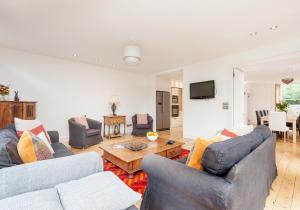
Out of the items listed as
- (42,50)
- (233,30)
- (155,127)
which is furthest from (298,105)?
(42,50)

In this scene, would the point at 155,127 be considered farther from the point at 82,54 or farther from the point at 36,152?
the point at 36,152

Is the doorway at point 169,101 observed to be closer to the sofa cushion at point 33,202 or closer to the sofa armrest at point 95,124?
Answer: the sofa armrest at point 95,124

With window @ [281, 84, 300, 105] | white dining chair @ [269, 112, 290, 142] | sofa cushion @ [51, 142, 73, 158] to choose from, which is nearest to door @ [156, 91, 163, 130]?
white dining chair @ [269, 112, 290, 142]

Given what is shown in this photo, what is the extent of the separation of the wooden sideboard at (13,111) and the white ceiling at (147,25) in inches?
55.5

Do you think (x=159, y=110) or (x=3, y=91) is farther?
(x=159, y=110)

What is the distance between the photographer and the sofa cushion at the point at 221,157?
43.1 inches

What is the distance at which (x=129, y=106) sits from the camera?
6512 millimetres

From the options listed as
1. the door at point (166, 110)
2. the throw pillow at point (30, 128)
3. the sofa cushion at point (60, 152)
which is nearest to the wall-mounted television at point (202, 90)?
the door at point (166, 110)

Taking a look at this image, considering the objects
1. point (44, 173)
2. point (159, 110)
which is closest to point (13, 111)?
point (44, 173)

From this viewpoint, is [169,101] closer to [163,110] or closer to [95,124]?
[163,110]

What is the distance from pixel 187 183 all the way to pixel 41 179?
3.35ft

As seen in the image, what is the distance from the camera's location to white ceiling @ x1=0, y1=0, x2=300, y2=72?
2248mm

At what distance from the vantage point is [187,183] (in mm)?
1203

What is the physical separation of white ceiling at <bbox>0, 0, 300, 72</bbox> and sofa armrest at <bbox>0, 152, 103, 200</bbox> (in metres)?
2.07
